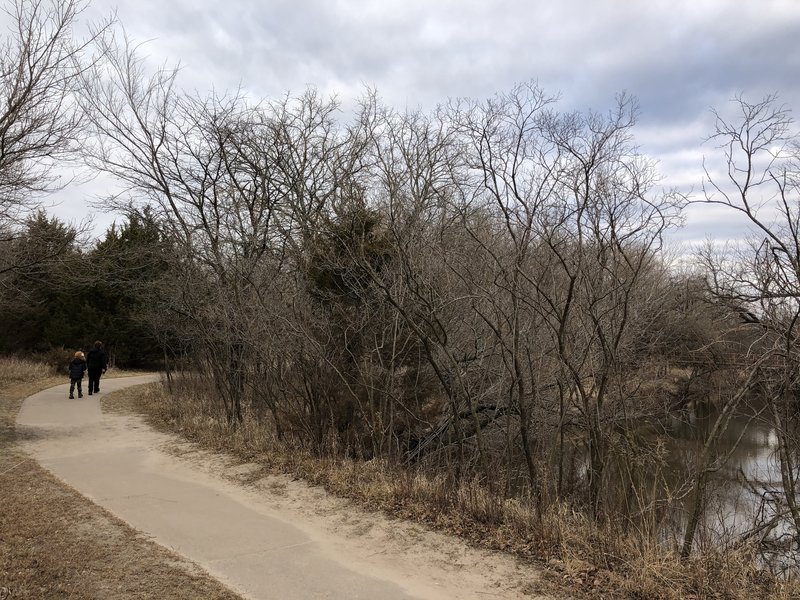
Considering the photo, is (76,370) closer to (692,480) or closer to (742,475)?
(692,480)

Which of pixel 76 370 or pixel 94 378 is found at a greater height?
pixel 76 370

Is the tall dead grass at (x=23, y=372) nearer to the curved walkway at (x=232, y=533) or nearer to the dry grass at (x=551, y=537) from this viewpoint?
the curved walkway at (x=232, y=533)

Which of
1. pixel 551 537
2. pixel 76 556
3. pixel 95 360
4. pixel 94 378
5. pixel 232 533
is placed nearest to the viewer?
pixel 76 556

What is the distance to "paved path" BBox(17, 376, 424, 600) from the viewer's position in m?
4.41

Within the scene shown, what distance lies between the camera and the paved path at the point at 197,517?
4414 millimetres

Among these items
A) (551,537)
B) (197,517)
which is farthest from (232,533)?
(551,537)

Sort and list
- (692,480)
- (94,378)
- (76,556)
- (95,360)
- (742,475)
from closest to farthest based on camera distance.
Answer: (76,556) → (692,480) → (742,475) → (94,378) → (95,360)

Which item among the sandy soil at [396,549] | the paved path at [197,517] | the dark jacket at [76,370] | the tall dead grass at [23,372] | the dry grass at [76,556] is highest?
the dark jacket at [76,370]

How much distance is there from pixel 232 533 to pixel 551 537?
10.1 feet

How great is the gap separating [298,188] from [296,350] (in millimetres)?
3108

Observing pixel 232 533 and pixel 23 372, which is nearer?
pixel 232 533

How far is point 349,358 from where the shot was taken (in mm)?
10344

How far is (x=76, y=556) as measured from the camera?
4688 mm

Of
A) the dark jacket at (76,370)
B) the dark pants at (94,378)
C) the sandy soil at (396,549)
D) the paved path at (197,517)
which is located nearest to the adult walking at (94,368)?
the dark pants at (94,378)
